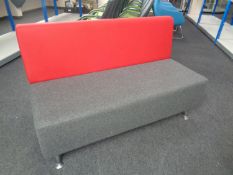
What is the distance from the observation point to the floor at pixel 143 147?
1224 millimetres

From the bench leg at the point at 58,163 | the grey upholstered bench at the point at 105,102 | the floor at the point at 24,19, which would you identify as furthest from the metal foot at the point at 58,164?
the floor at the point at 24,19

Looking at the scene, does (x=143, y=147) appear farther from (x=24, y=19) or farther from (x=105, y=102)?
(x=24, y=19)

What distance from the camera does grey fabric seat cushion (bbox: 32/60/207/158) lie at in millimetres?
1053

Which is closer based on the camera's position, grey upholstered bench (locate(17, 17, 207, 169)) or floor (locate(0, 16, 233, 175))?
grey upholstered bench (locate(17, 17, 207, 169))

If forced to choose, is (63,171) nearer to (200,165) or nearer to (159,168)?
(159,168)

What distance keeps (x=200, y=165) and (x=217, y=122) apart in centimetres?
57

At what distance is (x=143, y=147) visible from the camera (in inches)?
54.6

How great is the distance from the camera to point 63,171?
3.91 ft

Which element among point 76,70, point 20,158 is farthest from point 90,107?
point 20,158

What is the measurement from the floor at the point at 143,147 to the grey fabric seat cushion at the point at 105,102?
0.56 ft

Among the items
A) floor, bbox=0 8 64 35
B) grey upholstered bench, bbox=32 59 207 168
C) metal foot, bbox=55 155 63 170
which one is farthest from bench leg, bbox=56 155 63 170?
floor, bbox=0 8 64 35

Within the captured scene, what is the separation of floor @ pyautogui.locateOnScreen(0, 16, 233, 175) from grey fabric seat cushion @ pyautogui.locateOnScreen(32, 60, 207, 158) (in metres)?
0.17

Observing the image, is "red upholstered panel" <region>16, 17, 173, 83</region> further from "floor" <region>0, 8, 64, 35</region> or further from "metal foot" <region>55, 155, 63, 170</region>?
"floor" <region>0, 8, 64, 35</region>

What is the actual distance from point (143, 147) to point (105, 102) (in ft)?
1.73
